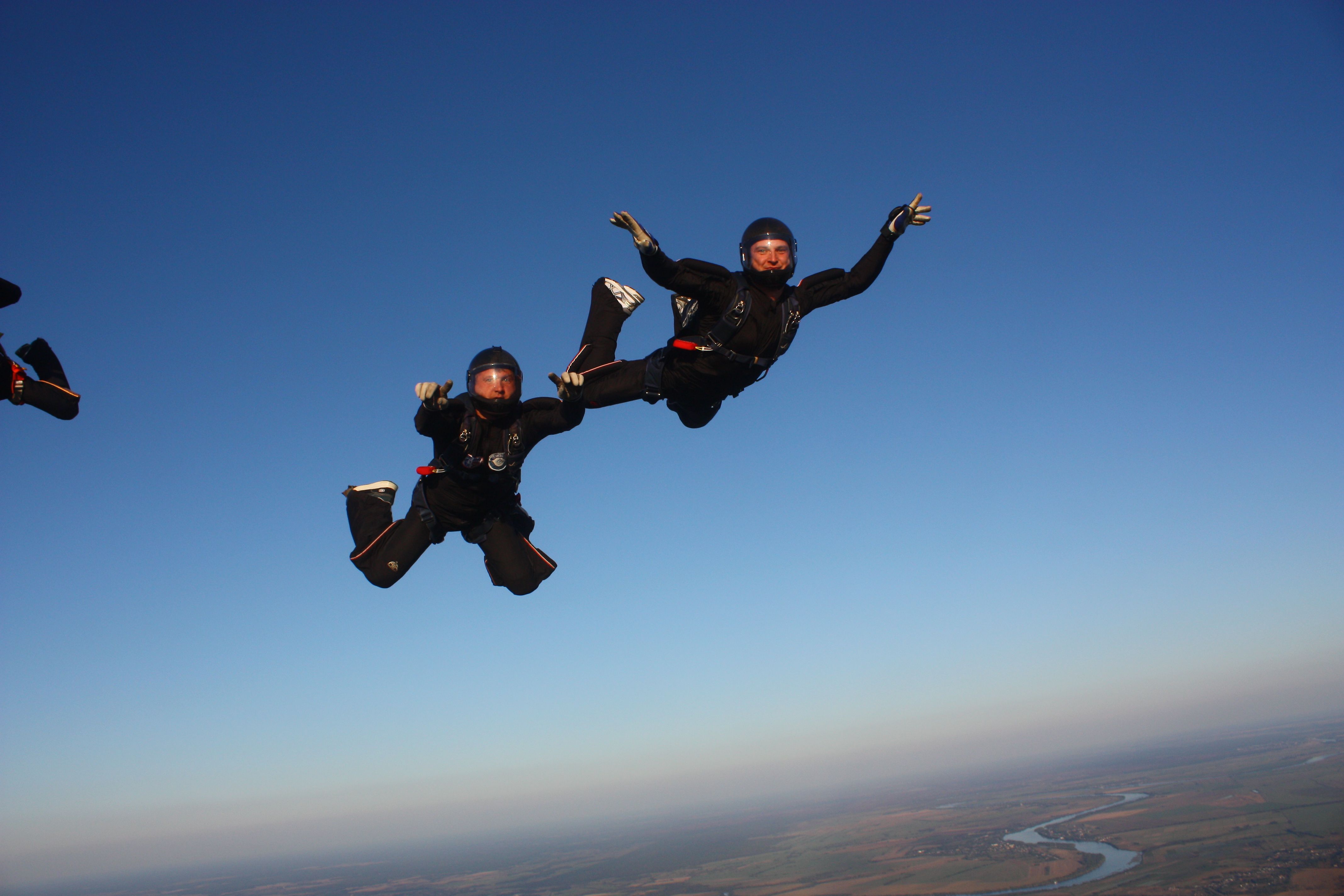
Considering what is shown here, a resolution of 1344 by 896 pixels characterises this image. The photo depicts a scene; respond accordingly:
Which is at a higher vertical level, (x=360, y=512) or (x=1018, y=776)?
(x=360, y=512)

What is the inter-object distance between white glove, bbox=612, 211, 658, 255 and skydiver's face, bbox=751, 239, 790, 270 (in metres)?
0.98

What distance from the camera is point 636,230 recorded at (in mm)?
5230

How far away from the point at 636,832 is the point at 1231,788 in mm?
102347

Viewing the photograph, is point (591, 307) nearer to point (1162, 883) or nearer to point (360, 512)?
point (360, 512)

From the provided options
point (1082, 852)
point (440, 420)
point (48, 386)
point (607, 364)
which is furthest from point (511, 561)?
point (1082, 852)

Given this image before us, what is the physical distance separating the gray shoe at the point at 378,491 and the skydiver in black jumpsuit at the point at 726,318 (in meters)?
2.12

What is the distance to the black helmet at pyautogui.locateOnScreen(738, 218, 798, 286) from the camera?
19.2 feet

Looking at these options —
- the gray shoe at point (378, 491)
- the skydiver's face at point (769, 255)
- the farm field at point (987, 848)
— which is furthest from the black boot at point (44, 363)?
the farm field at point (987, 848)

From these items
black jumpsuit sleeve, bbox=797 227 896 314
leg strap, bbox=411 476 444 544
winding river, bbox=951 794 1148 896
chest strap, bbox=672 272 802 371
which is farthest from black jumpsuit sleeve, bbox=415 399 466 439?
winding river, bbox=951 794 1148 896

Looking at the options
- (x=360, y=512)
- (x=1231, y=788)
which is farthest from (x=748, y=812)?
(x=360, y=512)

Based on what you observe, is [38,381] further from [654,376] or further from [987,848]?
[987,848]

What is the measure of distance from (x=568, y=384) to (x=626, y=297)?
5.65 ft

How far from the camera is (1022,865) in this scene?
4941 cm

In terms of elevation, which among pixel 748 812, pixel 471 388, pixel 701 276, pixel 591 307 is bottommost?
pixel 748 812
